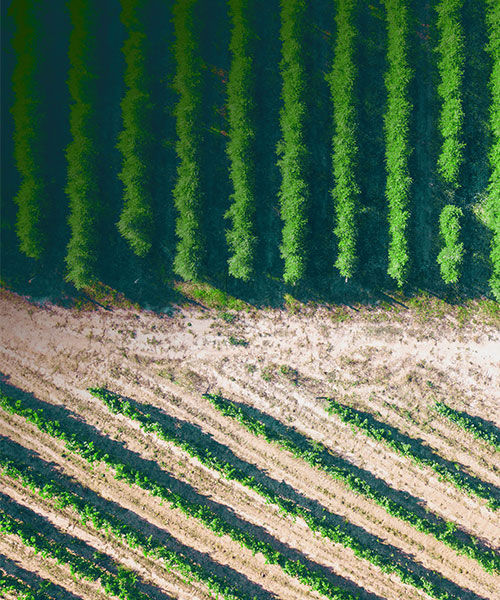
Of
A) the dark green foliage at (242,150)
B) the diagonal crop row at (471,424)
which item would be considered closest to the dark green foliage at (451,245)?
the diagonal crop row at (471,424)

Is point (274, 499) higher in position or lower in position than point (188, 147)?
lower

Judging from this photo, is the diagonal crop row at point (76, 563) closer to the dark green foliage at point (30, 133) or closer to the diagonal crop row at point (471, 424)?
the dark green foliage at point (30, 133)

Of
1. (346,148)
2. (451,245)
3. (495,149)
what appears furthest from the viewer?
(495,149)

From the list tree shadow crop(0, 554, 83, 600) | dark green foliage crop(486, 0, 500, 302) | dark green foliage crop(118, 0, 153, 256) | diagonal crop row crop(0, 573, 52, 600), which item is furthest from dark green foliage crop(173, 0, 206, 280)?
diagonal crop row crop(0, 573, 52, 600)

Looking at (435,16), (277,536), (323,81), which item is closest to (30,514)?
(277,536)

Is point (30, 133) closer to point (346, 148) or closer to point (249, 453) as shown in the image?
point (346, 148)

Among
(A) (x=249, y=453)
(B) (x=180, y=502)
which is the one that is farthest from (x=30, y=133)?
(B) (x=180, y=502)

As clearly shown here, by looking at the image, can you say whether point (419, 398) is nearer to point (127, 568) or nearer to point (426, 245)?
point (426, 245)
